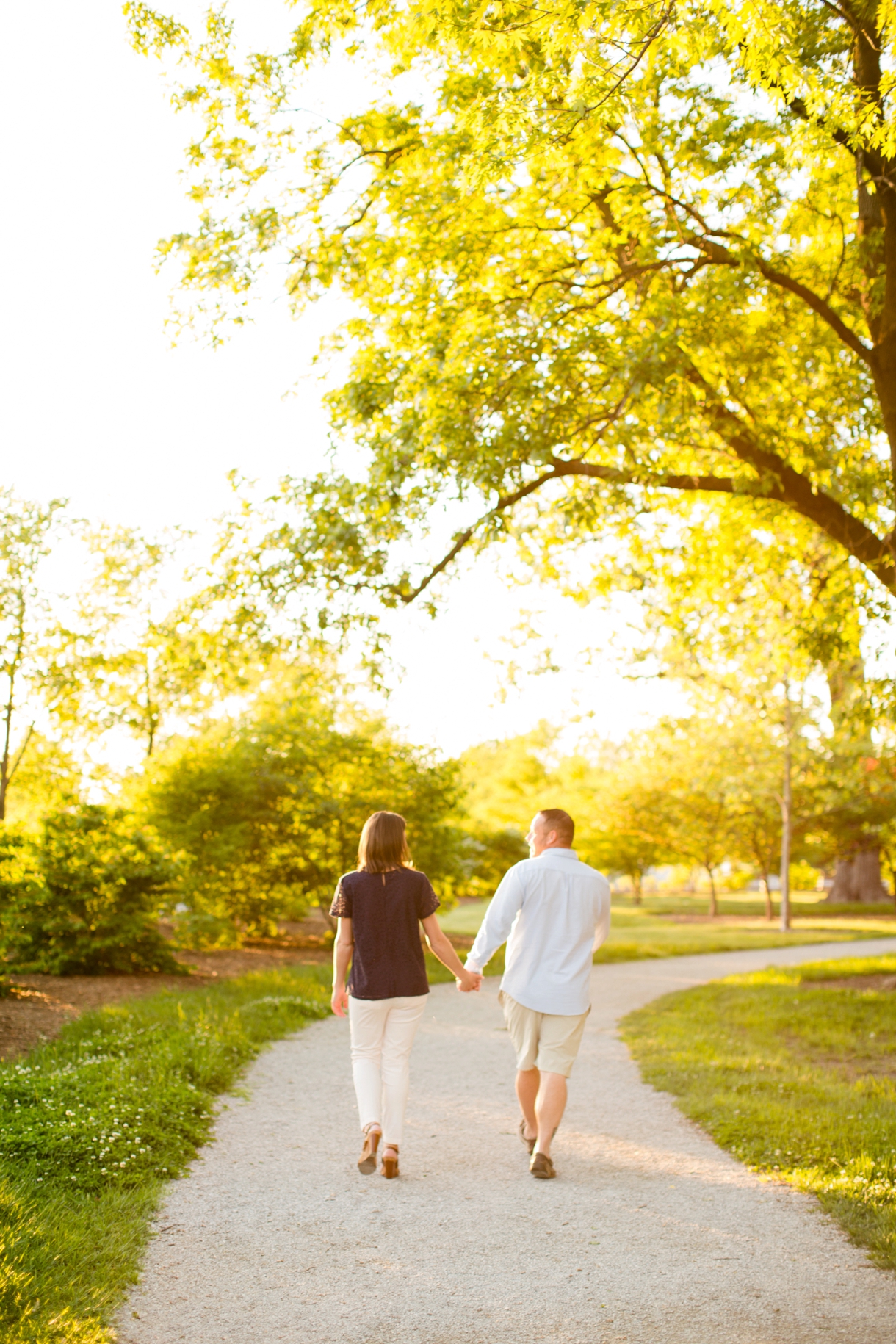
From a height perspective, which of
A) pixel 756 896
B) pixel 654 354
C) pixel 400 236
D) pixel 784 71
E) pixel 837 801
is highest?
pixel 400 236

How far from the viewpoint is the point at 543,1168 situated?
5410mm

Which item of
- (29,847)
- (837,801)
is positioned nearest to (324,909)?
(29,847)

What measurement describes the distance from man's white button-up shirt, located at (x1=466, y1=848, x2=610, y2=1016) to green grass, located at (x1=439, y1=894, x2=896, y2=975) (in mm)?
10064

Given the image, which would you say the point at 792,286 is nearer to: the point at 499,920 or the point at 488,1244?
the point at 499,920

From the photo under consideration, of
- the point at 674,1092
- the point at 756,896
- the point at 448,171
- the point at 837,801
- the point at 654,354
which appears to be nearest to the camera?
the point at 674,1092

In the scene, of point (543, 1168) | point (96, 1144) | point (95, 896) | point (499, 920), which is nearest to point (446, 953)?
point (499, 920)

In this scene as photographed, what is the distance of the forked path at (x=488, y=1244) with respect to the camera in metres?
3.63

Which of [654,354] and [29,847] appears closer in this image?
[654,354]

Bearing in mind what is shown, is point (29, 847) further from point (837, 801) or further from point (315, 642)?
point (837, 801)

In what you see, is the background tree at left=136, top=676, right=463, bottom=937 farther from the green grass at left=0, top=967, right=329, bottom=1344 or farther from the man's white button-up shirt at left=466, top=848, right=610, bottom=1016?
the man's white button-up shirt at left=466, top=848, right=610, bottom=1016

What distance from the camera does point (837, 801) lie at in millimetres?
27766

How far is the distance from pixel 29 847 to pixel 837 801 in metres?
23.1

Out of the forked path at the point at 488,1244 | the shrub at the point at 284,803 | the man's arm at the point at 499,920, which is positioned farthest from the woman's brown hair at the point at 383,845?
the shrub at the point at 284,803

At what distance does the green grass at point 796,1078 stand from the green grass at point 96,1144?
3166mm
